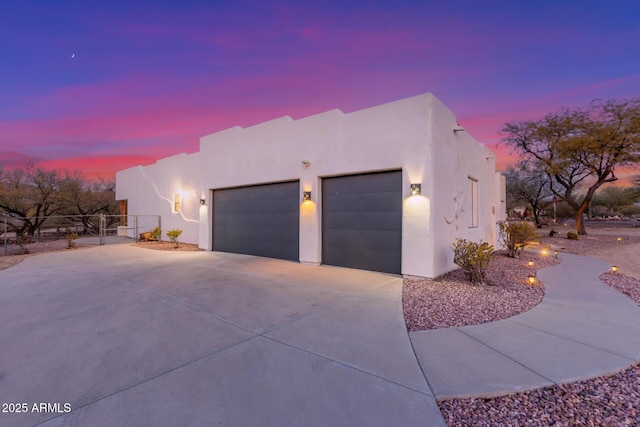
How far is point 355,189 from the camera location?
676 cm

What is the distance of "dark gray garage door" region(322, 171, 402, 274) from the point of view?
6.19 metres

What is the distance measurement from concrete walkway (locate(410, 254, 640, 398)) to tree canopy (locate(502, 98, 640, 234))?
1397cm

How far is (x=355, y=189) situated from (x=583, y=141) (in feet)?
46.6

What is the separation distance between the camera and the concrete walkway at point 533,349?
2.17 m

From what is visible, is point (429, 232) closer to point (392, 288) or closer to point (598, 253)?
point (392, 288)

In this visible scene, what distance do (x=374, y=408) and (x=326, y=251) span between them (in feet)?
17.9

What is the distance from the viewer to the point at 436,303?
418 cm

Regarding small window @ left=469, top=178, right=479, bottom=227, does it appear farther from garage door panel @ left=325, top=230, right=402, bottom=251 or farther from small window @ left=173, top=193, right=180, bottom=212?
small window @ left=173, top=193, right=180, bottom=212

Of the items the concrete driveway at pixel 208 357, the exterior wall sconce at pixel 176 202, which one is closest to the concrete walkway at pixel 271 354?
the concrete driveway at pixel 208 357

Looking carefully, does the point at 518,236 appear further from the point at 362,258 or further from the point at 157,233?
the point at 157,233

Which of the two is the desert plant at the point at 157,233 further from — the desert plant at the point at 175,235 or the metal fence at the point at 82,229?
the desert plant at the point at 175,235

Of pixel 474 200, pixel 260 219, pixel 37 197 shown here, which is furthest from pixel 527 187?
pixel 37 197

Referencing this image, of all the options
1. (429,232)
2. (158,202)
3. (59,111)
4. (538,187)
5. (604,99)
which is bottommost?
(429,232)

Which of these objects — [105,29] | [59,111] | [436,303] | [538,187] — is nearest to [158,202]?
[59,111]
